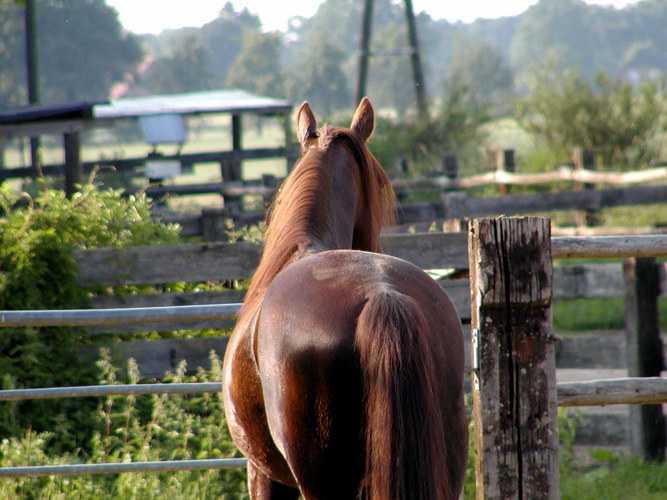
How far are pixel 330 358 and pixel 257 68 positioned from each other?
319ft

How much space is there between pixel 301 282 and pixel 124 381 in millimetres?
2799

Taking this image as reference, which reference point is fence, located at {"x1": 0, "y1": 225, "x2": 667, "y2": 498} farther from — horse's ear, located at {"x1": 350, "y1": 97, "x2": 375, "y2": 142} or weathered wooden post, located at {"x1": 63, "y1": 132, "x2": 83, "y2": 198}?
weathered wooden post, located at {"x1": 63, "y1": 132, "x2": 83, "y2": 198}

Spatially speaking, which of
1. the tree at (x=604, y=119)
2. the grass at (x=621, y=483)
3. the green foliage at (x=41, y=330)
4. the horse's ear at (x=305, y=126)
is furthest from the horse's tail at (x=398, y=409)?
the tree at (x=604, y=119)

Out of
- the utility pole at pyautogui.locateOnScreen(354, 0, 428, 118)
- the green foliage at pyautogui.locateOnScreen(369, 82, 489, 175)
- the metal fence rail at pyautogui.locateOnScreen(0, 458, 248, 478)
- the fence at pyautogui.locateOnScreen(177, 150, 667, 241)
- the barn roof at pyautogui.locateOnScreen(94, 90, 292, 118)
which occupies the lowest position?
the metal fence rail at pyautogui.locateOnScreen(0, 458, 248, 478)

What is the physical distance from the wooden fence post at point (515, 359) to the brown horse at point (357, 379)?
0.50 metres

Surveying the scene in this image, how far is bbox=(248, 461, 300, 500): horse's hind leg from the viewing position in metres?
2.49

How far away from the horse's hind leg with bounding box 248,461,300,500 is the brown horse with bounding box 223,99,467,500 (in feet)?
0.72

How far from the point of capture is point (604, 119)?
56.2 feet

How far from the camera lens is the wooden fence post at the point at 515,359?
253 centimetres

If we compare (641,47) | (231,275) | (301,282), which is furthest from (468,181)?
(641,47)

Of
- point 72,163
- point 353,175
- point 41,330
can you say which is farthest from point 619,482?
point 72,163

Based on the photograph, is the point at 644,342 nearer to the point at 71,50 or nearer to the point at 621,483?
the point at 621,483

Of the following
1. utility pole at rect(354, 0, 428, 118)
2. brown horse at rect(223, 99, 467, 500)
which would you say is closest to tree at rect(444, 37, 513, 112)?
utility pole at rect(354, 0, 428, 118)

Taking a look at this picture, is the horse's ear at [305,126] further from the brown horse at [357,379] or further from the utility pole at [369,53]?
the utility pole at [369,53]
